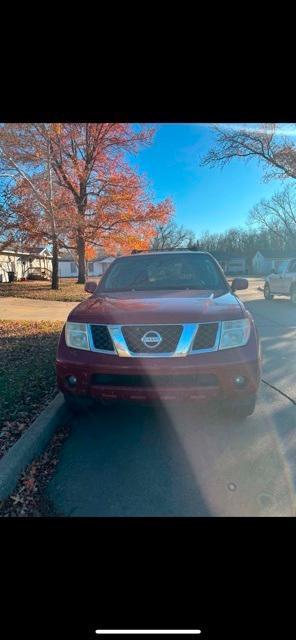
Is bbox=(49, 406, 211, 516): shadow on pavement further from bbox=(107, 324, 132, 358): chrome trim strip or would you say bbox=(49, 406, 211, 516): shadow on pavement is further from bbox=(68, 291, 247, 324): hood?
bbox=(68, 291, 247, 324): hood

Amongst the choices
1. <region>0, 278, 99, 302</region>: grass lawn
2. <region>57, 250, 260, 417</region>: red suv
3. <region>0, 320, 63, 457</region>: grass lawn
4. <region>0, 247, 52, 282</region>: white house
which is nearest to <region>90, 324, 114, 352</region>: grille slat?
<region>57, 250, 260, 417</region>: red suv

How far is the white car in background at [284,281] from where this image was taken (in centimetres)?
1346

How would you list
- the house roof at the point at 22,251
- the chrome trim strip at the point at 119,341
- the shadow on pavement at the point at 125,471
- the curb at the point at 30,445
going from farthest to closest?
1. the house roof at the point at 22,251
2. the chrome trim strip at the point at 119,341
3. the curb at the point at 30,445
4. the shadow on pavement at the point at 125,471

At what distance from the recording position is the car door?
13.5m

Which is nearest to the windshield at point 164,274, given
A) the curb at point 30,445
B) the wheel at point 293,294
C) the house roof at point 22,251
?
the curb at point 30,445

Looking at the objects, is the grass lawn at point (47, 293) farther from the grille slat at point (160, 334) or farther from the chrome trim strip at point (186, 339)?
the chrome trim strip at point (186, 339)

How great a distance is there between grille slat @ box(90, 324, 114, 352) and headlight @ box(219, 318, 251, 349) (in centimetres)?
92

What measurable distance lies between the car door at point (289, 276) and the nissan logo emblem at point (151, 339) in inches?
481

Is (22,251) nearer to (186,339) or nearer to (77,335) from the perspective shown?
(77,335)
